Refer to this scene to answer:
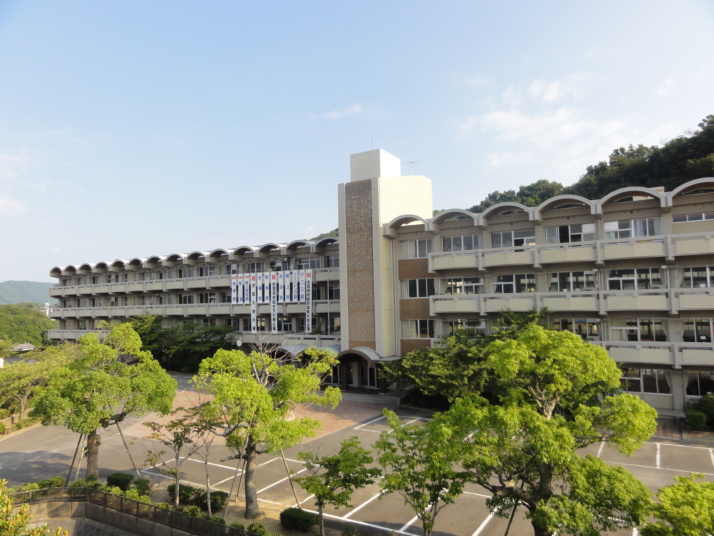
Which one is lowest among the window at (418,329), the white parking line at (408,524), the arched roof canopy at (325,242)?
A: the white parking line at (408,524)

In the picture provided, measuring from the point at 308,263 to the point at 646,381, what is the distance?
83.2 feet

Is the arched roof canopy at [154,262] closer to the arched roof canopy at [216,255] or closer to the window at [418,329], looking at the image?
the arched roof canopy at [216,255]

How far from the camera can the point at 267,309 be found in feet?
131

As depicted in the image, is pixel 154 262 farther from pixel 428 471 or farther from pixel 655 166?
pixel 655 166

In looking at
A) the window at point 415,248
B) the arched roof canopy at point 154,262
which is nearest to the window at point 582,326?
the window at point 415,248

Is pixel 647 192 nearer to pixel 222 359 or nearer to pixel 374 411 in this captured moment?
pixel 374 411

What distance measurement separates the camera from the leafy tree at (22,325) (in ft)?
273

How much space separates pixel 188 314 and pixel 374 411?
24332 millimetres

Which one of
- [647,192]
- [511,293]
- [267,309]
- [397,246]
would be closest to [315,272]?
[267,309]

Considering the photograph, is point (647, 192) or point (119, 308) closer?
point (647, 192)

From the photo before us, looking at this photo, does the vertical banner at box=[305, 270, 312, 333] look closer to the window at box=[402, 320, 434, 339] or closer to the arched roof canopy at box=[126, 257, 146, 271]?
the window at box=[402, 320, 434, 339]

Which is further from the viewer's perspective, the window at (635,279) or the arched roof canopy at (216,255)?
the arched roof canopy at (216,255)

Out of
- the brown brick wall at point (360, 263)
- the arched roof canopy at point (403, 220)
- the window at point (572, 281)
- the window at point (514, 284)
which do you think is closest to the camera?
the window at point (572, 281)

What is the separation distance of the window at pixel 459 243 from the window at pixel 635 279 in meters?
7.99
